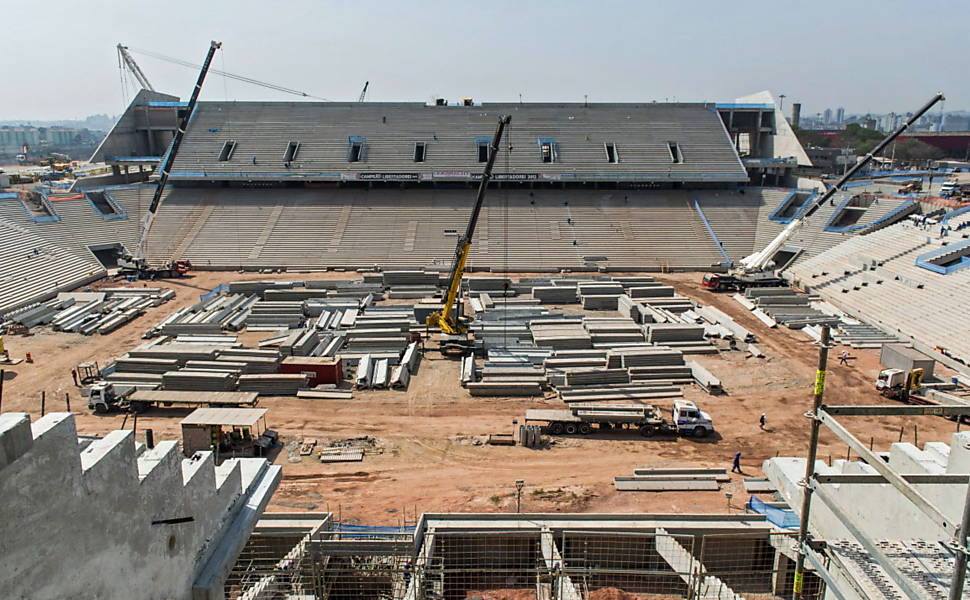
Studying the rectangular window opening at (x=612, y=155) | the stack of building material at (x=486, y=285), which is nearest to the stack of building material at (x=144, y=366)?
the stack of building material at (x=486, y=285)

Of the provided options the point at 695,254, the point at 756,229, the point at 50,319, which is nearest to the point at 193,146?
the point at 50,319

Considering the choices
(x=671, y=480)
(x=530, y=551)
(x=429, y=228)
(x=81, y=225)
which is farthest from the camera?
(x=429, y=228)

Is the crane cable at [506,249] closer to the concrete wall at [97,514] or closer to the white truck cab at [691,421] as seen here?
the white truck cab at [691,421]

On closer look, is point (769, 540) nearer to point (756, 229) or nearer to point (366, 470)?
point (366, 470)

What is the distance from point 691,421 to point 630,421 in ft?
6.14

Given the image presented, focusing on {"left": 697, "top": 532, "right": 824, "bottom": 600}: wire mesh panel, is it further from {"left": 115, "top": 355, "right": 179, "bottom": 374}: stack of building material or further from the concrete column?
{"left": 115, "top": 355, "right": 179, "bottom": 374}: stack of building material

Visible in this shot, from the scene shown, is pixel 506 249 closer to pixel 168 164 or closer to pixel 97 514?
pixel 168 164

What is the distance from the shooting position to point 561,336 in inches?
1056

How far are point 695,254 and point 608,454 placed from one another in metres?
27.7

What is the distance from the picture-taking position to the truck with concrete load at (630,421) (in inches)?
749

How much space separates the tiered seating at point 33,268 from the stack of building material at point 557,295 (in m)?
26.5

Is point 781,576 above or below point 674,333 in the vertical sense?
below

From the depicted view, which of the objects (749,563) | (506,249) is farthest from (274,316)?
(749,563)

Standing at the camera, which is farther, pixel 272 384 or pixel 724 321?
pixel 724 321
